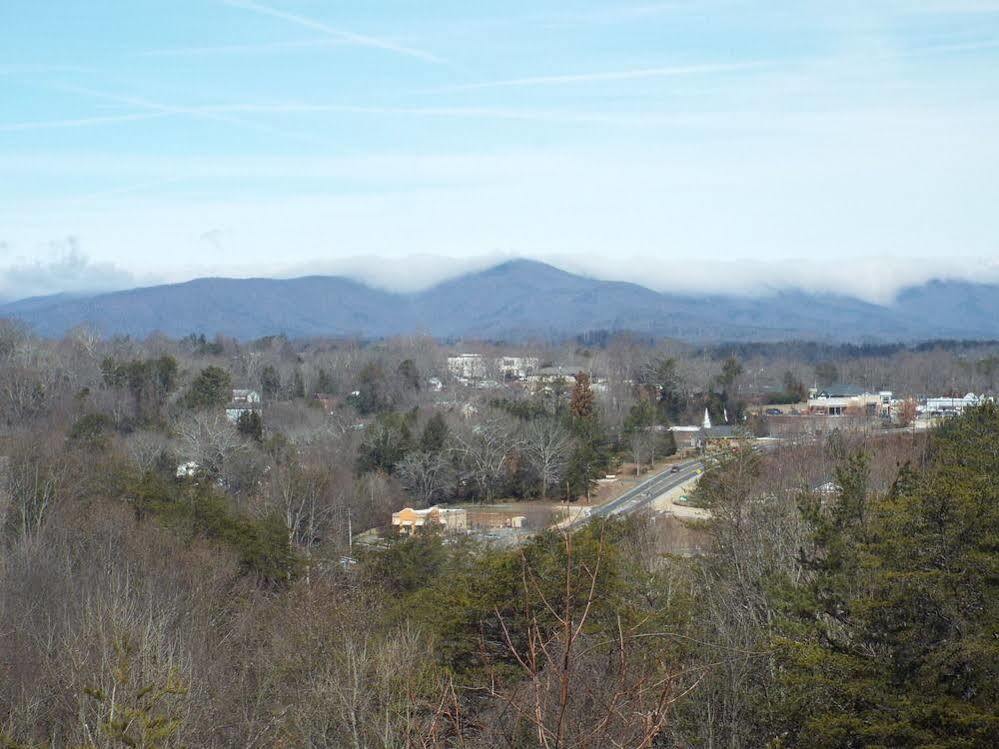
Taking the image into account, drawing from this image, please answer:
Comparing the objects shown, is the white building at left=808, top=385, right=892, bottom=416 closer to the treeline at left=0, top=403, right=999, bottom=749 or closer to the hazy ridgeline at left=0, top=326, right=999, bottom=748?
the hazy ridgeline at left=0, top=326, right=999, bottom=748

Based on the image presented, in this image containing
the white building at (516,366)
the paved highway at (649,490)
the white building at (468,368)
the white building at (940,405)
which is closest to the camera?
the paved highway at (649,490)

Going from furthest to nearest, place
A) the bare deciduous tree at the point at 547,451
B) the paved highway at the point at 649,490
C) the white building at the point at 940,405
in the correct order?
the white building at the point at 940,405 → the bare deciduous tree at the point at 547,451 → the paved highway at the point at 649,490

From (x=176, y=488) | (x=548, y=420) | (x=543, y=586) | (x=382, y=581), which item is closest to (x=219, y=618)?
(x=382, y=581)

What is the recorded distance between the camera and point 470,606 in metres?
11.5

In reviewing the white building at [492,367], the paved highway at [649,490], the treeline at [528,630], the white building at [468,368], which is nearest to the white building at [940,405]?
the paved highway at [649,490]

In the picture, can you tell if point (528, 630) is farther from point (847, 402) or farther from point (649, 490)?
point (847, 402)

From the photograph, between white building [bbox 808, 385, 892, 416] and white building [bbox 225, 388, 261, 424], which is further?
white building [bbox 808, 385, 892, 416]

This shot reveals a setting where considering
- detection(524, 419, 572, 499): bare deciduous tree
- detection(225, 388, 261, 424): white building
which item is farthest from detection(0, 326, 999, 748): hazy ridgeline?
detection(225, 388, 261, 424): white building

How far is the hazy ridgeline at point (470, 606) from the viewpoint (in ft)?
22.3

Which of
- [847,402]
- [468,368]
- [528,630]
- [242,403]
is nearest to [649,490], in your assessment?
[242,403]

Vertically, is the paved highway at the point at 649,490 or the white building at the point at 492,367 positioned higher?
the white building at the point at 492,367

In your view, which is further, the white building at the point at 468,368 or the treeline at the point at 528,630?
the white building at the point at 468,368

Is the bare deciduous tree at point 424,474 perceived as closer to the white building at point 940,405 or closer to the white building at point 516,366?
the white building at point 940,405

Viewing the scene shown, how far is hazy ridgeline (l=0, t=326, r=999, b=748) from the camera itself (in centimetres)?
680
